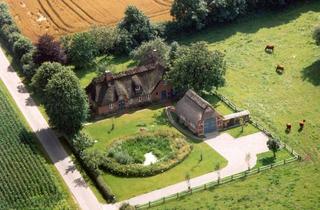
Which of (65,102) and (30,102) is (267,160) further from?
(30,102)

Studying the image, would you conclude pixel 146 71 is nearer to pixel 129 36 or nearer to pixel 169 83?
pixel 169 83

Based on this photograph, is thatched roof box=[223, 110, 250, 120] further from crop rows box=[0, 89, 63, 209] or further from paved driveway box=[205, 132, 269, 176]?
crop rows box=[0, 89, 63, 209]

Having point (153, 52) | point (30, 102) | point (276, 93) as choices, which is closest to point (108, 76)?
point (153, 52)

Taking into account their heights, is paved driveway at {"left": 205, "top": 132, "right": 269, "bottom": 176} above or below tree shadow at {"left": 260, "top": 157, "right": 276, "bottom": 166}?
above

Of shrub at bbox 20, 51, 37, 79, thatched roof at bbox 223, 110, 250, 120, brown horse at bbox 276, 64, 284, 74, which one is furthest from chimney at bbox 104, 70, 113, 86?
brown horse at bbox 276, 64, 284, 74

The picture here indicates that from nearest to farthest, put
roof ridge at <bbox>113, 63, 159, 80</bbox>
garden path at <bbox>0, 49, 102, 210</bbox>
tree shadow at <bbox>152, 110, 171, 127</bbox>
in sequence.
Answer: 1. garden path at <bbox>0, 49, 102, 210</bbox>
2. tree shadow at <bbox>152, 110, 171, 127</bbox>
3. roof ridge at <bbox>113, 63, 159, 80</bbox>

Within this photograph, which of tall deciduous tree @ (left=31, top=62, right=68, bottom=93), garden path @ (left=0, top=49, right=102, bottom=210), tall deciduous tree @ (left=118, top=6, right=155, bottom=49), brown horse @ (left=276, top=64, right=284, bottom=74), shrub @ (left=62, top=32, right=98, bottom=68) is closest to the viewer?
garden path @ (left=0, top=49, right=102, bottom=210)

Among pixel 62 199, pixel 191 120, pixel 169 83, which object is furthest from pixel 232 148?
pixel 62 199
